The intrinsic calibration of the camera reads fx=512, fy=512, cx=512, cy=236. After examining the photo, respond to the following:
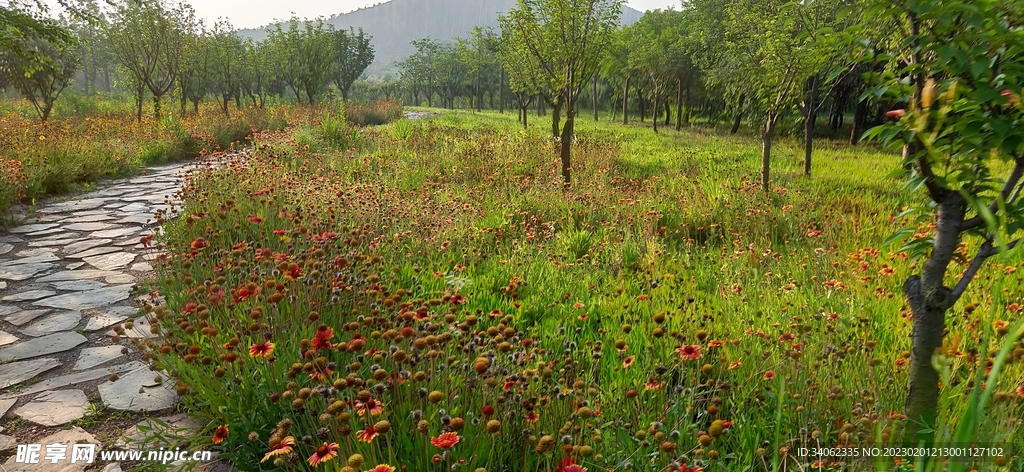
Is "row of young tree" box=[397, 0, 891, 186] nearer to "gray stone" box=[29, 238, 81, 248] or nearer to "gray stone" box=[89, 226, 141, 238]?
"gray stone" box=[89, 226, 141, 238]

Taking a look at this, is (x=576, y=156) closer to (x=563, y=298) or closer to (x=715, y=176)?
(x=715, y=176)

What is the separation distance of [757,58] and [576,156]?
12.6 ft

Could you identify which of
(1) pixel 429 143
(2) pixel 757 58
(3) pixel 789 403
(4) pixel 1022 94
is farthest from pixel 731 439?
(1) pixel 429 143

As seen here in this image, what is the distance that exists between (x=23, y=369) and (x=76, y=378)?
392 mm

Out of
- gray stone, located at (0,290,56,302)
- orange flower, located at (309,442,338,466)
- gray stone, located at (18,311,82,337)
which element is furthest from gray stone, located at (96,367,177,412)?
gray stone, located at (0,290,56,302)

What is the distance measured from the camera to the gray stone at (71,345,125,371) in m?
3.04

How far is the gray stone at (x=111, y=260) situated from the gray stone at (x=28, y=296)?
0.53m

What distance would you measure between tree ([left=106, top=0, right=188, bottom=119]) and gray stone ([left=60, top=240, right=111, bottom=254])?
1366 cm

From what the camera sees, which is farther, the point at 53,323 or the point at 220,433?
the point at 53,323

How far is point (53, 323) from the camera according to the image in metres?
3.58

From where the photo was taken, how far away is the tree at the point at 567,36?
26.5 feet

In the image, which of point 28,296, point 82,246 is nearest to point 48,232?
point 82,246

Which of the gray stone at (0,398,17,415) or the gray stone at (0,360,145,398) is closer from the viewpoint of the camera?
the gray stone at (0,398,17,415)

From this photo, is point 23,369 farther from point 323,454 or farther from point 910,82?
point 910,82
